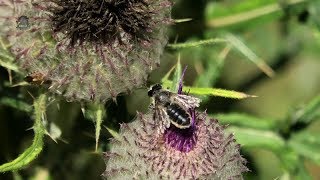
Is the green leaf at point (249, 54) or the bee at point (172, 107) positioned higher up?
the green leaf at point (249, 54)

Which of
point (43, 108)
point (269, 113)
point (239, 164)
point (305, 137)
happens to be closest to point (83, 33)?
point (43, 108)

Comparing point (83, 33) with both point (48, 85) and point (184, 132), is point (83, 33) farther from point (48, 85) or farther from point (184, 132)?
point (184, 132)

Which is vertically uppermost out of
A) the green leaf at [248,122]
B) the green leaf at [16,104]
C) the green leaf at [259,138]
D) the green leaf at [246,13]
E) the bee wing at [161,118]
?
the green leaf at [246,13]

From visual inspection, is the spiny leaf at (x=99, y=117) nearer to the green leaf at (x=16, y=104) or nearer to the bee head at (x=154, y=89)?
the bee head at (x=154, y=89)

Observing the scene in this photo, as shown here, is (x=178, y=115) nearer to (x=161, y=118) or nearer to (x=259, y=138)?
(x=161, y=118)

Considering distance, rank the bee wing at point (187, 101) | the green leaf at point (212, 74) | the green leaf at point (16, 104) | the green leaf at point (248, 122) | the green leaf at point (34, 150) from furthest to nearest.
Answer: the green leaf at point (248, 122)
the green leaf at point (212, 74)
the green leaf at point (16, 104)
the bee wing at point (187, 101)
the green leaf at point (34, 150)

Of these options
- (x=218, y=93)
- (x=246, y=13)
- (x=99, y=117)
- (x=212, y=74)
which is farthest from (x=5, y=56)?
(x=246, y=13)

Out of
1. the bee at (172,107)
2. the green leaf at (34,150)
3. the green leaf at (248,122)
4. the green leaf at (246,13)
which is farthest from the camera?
the green leaf at (246,13)

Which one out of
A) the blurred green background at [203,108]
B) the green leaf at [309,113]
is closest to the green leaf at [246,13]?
the blurred green background at [203,108]
